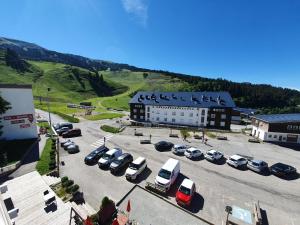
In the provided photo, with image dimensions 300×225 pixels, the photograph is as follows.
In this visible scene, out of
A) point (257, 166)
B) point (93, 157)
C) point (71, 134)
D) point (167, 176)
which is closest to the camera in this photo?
point (167, 176)

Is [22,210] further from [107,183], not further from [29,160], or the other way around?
[29,160]

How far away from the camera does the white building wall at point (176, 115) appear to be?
6158 centimetres

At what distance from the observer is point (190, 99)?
214 feet

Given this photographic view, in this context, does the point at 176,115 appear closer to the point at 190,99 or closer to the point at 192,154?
the point at 190,99

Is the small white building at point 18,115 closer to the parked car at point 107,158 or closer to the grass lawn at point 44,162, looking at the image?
the grass lawn at point 44,162

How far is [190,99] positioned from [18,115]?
2111 inches

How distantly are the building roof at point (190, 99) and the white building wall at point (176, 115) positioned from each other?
1.60 m

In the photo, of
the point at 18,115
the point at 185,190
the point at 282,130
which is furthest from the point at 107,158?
the point at 282,130

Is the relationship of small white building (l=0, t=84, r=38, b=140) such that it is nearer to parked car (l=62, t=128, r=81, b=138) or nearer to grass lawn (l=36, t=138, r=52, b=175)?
parked car (l=62, t=128, r=81, b=138)

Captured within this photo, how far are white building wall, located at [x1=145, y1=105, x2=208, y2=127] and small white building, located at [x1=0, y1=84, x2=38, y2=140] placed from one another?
4122cm

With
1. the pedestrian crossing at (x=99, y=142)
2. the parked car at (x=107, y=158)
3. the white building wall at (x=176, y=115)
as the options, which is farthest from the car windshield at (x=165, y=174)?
the white building wall at (x=176, y=115)

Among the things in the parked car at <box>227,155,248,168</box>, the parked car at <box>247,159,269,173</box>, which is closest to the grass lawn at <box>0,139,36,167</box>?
the parked car at <box>227,155,248,168</box>

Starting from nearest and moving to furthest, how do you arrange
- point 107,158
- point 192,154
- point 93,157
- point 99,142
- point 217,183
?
1. point 217,183
2. point 107,158
3. point 93,157
4. point 192,154
5. point 99,142

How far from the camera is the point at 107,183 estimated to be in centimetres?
2331
